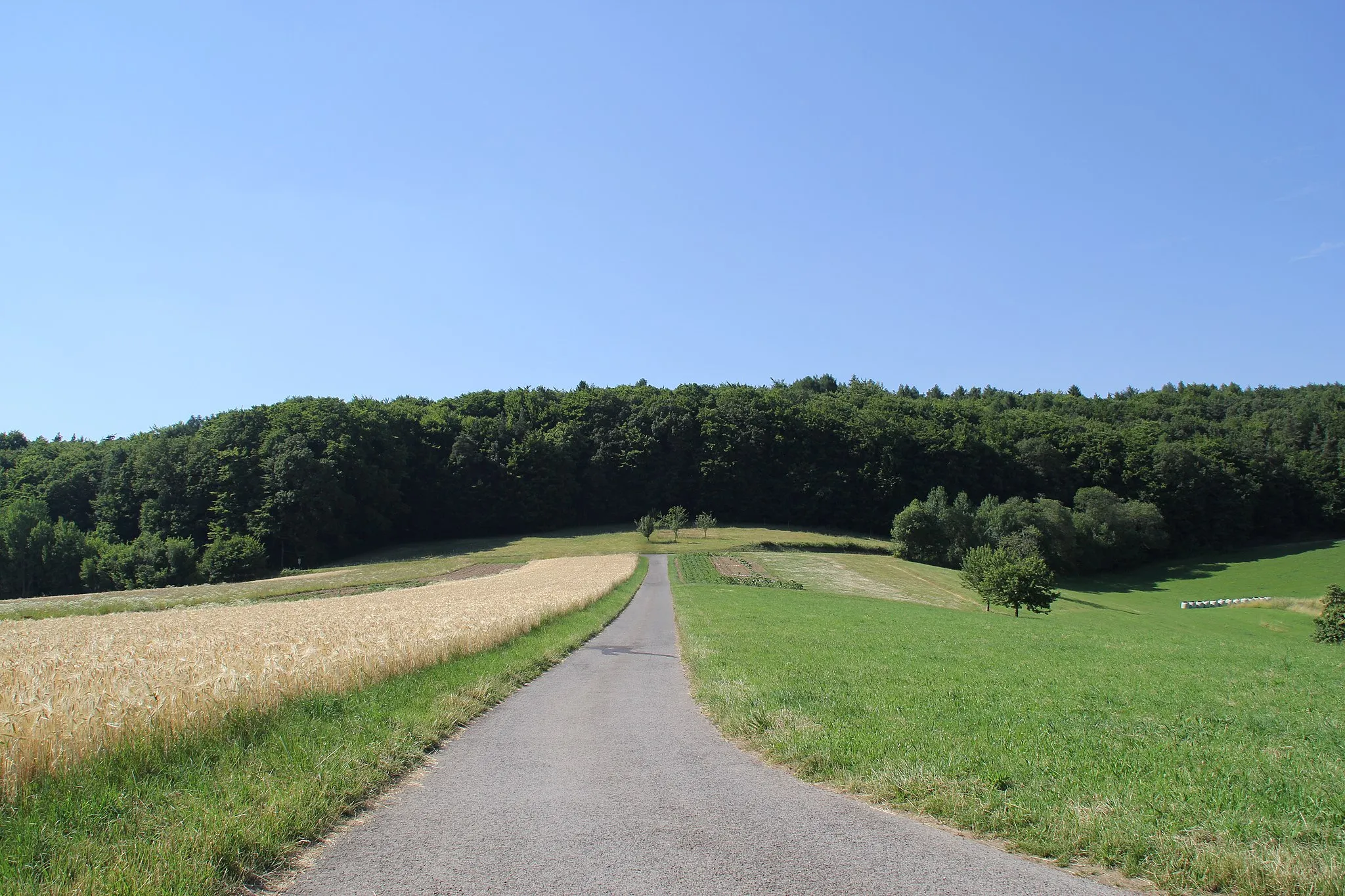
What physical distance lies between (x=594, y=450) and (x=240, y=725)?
105 meters

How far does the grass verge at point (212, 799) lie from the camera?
5094 mm

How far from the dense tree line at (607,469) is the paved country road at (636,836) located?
8208cm

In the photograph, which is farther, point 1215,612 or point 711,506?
point 711,506

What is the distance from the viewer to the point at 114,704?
7.80 m

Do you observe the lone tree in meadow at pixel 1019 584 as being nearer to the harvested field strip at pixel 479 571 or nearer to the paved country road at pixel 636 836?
the harvested field strip at pixel 479 571

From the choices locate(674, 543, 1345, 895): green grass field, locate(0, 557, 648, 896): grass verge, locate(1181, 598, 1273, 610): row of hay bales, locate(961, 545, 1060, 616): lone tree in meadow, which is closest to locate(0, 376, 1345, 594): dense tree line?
locate(1181, 598, 1273, 610): row of hay bales

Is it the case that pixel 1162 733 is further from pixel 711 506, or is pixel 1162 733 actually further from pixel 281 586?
pixel 711 506

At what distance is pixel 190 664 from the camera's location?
34.1 feet

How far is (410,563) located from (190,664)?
7110 centimetres

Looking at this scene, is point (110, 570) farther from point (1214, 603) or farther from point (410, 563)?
point (1214, 603)

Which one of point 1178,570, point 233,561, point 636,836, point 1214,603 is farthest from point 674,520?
point 636,836

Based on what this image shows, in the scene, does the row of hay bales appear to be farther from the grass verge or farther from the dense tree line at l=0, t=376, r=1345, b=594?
the grass verge

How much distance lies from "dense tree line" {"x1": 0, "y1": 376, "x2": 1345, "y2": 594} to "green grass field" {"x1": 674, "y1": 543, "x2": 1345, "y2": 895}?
78.7 m

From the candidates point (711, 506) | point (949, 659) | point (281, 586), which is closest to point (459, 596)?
point (949, 659)
